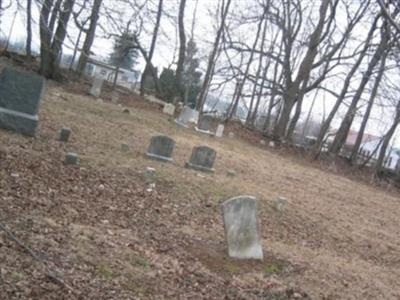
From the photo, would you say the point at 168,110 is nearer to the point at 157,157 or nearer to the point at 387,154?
the point at 157,157

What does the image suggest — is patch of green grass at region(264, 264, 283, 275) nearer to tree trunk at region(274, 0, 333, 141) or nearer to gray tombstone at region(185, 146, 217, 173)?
gray tombstone at region(185, 146, 217, 173)

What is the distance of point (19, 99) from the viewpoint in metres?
10.1

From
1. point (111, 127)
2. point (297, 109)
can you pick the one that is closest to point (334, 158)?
point (297, 109)

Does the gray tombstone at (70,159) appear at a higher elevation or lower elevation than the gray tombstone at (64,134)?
lower

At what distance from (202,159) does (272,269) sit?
17.5ft

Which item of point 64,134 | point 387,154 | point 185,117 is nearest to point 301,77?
point 185,117

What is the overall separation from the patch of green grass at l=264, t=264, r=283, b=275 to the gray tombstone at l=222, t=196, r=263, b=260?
0.23m

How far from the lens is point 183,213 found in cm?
831

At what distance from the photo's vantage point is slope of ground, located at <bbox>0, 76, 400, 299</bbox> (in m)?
5.27

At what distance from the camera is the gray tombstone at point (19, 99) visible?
9.95 meters

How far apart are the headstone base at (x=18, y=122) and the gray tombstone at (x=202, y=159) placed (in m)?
3.34

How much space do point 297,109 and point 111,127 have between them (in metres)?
16.9

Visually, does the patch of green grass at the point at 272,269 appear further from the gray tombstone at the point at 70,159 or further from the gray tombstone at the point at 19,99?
the gray tombstone at the point at 19,99

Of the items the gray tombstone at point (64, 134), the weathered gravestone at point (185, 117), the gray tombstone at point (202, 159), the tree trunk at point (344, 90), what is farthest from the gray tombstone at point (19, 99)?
the tree trunk at point (344, 90)
